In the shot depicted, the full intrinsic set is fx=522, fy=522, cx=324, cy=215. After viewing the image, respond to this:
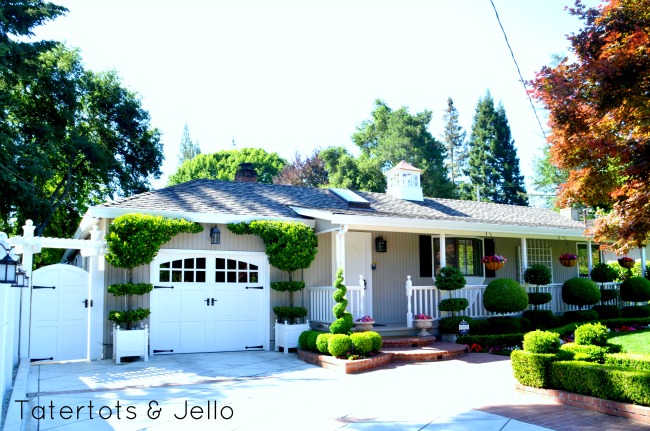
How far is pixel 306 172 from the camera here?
120 ft

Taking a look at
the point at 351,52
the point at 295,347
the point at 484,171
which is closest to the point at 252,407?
the point at 295,347

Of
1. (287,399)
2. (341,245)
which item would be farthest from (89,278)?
(287,399)

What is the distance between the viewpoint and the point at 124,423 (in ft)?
19.6

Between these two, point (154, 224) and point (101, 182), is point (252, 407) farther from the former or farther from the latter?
point (101, 182)

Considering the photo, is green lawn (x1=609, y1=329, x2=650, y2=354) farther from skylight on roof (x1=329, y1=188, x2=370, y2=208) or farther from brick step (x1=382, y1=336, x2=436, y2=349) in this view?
skylight on roof (x1=329, y1=188, x2=370, y2=208)

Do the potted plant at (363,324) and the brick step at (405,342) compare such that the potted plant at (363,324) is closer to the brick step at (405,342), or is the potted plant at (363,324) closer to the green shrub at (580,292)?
the brick step at (405,342)

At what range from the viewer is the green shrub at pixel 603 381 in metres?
5.80

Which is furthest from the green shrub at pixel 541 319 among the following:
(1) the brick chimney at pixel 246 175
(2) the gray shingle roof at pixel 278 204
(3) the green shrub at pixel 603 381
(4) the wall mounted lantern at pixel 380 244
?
(1) the brick chimney at pixel 246 175

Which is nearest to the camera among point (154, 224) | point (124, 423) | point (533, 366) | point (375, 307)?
point (124, 423)

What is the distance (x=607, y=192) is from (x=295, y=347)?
734cm

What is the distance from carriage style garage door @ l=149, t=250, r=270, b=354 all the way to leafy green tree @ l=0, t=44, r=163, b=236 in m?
10.5

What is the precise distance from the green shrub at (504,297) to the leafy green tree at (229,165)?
30.6 m

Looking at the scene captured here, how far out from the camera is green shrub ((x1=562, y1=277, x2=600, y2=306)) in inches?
573

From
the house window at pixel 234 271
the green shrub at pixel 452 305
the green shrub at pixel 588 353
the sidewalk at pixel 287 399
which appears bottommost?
the sidewalk at pixel 287 399
